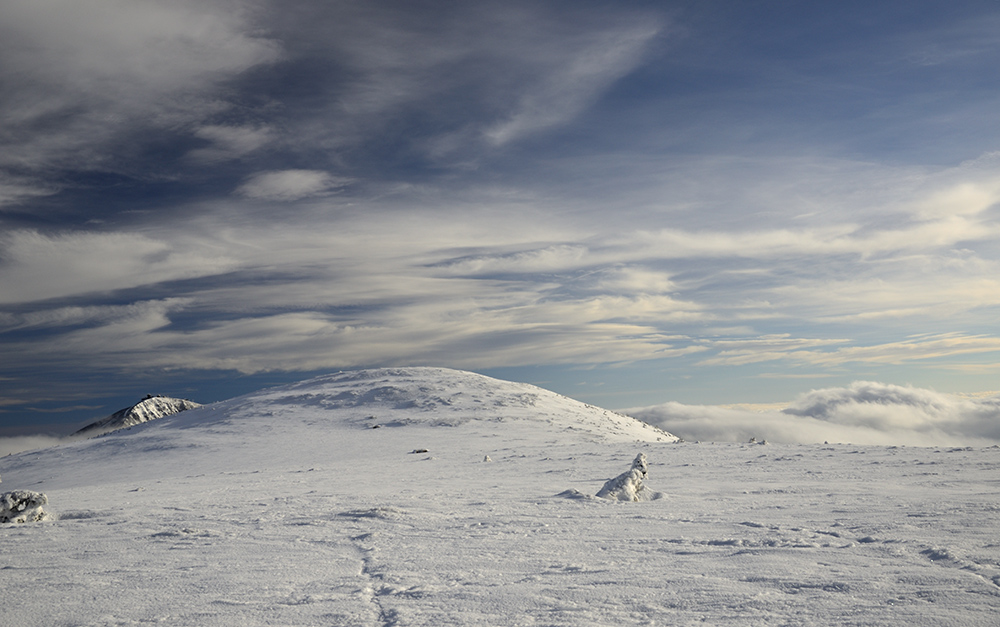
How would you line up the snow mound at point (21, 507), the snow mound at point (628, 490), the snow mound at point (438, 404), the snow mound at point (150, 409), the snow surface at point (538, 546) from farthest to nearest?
1. the snow mound at point (150, 409)
2. the snow mound at point (438, 404)
3. the snow mound at point (628, 490)
4. the snow mound at point (21, 507)
5. the snow surface at point (538, 546)

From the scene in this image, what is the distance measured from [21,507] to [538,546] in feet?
34.7

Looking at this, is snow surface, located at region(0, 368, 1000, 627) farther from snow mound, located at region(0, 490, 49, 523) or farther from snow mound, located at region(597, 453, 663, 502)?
snow mound, located at region(597, 453, 663, 502)

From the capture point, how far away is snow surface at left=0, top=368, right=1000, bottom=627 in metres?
5.29

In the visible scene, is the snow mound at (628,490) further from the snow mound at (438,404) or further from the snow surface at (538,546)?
the snow mound at (438,404)

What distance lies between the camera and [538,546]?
7648 millimetres

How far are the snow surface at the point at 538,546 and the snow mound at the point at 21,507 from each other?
1.12 ft

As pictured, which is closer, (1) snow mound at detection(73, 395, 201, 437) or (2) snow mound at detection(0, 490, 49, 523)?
(2) snow mound at detection(0, 490, 49, 523)

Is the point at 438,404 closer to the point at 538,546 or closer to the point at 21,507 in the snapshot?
the point at 21,507

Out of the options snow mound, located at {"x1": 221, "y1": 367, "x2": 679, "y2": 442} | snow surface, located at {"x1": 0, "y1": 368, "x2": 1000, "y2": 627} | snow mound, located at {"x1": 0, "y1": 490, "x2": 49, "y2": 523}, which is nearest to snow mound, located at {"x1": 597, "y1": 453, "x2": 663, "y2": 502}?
snow surface, located at {"x1": 0, "y1": 368, "x2": 1000, "y2": 627}

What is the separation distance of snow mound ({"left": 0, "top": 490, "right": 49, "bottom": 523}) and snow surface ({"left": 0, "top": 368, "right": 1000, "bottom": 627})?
A: 343mm

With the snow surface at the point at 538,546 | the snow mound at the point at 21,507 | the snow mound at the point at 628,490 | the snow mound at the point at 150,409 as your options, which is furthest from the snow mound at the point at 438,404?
the snow mound at the point at 150,409

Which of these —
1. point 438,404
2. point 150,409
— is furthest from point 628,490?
point 150,409

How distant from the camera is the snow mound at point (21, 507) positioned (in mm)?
11031

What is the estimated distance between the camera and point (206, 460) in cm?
2697
